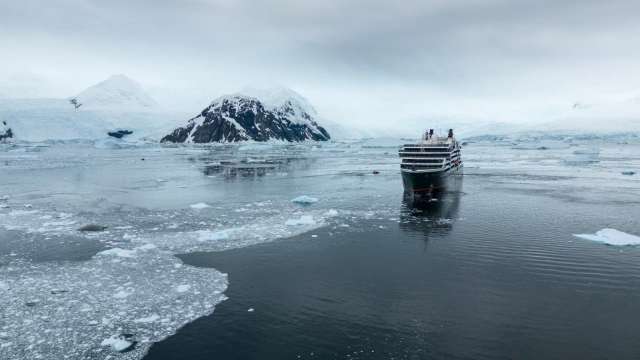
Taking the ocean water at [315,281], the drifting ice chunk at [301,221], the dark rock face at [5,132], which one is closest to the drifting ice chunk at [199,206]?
the ocean water at [315,281]

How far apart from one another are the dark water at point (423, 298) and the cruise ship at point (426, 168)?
1910 centimetres

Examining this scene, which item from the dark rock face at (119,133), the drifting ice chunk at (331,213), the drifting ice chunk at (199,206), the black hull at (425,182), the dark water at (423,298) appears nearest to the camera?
the dark water at (423,298)

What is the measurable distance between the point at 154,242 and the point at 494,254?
1775cm

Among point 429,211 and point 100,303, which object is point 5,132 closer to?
point 429,211

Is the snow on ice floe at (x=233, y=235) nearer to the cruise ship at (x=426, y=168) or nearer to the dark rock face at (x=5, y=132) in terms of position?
the cruise ship at (x=426, y=168)

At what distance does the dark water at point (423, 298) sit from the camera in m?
13.4

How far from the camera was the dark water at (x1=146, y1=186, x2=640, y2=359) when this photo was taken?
44.0 feet

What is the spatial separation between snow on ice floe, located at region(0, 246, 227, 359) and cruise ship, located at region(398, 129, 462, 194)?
31.4 metres

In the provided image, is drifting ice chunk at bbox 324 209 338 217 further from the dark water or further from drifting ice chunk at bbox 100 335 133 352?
drifting ice chunk at bbox 100 335 133 352

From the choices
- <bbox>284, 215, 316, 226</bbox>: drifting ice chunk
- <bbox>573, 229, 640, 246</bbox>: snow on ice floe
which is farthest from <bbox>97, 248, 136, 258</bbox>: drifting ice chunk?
<bbox>573, 229, 640, 246</bbox>: snow on ice floe

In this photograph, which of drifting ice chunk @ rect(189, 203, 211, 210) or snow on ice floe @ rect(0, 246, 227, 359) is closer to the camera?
snow on ice floe @ rect(0, 246, 227, 359)

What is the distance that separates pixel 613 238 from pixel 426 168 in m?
27.9

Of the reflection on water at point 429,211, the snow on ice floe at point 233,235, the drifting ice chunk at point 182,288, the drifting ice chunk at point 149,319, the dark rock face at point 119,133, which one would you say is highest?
the dark rock face at point 119,133

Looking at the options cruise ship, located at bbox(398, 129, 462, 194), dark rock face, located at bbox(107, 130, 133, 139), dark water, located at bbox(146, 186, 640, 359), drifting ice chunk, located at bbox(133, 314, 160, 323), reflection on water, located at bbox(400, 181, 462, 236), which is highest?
dark rock face, located at bbox(107, 130, 133, 139)
